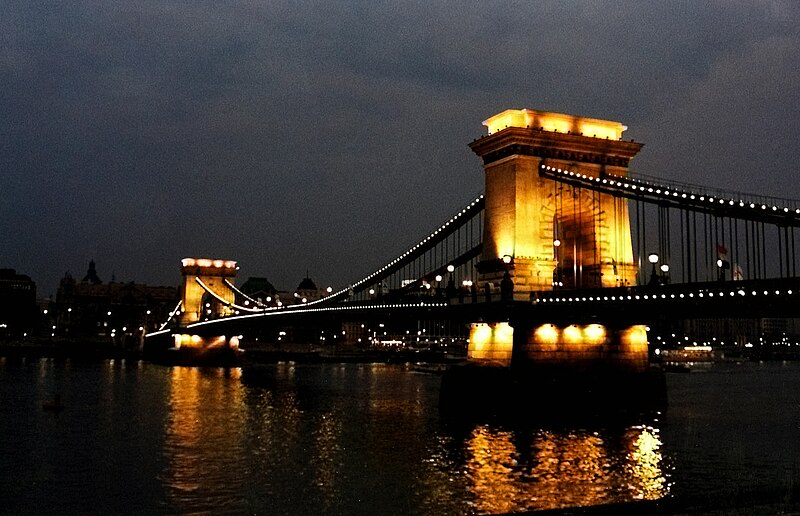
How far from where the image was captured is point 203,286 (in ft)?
373

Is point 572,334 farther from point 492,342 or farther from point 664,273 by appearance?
point 664,273

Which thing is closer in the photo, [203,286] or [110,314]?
[203,286]

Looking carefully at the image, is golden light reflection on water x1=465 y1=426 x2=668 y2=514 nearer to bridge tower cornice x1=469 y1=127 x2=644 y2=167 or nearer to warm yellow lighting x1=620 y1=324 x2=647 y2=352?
warm yellow lighting x1=620 y1=324 x2=647 y2=352

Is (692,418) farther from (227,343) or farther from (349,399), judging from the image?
(227,343)

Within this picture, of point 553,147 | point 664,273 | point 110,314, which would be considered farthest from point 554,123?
point 110,314

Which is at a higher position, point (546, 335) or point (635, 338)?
point (546, 335)

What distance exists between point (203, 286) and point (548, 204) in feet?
253

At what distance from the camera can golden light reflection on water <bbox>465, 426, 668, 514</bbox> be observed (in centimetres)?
2284

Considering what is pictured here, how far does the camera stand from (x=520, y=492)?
23.8 meters

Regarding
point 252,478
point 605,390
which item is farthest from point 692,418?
point 252,478

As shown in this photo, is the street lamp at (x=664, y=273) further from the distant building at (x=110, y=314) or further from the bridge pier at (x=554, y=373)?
the distant building at (x=110, y=314)

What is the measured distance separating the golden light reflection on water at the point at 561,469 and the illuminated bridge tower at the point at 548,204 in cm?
1059

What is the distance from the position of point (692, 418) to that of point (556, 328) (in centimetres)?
790

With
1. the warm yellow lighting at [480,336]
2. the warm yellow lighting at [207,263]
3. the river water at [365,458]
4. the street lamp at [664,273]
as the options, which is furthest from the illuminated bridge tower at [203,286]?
the street lamp at [664,273]
